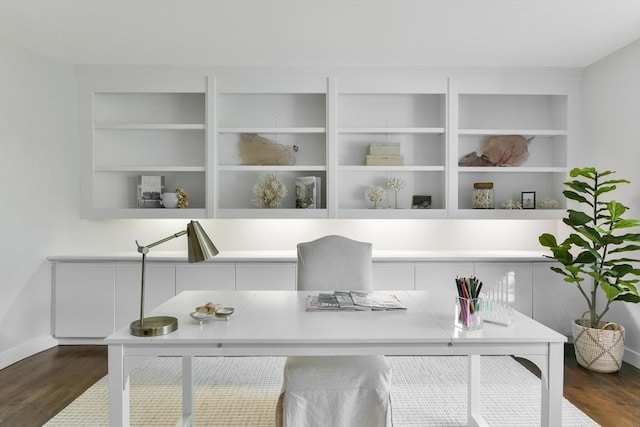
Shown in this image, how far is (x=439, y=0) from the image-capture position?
2.68 meters

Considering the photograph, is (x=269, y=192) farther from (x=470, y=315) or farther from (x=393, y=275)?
(x=470, y=315)

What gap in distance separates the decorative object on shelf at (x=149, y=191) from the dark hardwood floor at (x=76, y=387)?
131cm

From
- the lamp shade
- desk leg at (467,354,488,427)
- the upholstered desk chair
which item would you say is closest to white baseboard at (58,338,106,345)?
the upholstered desk chair

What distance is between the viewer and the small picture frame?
414cm

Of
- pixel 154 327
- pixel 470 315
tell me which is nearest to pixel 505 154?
pixel 470 315

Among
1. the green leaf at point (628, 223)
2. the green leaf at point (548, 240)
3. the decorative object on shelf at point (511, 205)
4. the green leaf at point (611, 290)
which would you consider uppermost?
the decorative object on shelf at point (511, 205)

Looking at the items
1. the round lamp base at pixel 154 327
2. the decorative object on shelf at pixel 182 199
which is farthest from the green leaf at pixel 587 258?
the decorative object on shelf at pixel 182 199

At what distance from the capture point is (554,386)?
66.2 inches

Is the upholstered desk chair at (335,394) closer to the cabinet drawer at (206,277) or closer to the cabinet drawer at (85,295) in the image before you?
the cabinet drawer at (206,277)

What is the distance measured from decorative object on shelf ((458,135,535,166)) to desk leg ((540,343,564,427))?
274 cm

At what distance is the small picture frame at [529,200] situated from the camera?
13.6 feet

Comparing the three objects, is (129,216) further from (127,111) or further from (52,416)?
(52,416)

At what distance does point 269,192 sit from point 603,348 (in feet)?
9.31

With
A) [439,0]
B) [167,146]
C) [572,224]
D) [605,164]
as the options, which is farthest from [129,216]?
[605,164]
